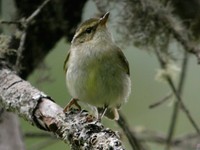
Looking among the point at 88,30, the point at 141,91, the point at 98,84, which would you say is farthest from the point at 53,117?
the point at 141,91

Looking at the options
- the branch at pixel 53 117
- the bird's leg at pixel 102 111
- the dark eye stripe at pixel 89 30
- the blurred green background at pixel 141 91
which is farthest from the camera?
the blurred green background at pixel 141 91

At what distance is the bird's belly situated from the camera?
11.0 feet

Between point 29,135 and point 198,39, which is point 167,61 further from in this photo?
point 29,135

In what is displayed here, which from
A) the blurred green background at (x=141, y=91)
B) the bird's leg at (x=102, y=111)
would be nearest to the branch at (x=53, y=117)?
the bird's leg at (x=102, y=111)

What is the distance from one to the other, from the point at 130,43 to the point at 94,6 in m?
0.36

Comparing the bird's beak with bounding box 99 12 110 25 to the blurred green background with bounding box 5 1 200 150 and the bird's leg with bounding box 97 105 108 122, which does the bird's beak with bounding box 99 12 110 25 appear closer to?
the bird's leg with bounding box 97 105 108 122

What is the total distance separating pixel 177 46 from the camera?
3820 mm

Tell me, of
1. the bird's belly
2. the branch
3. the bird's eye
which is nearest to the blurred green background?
the bird's eye

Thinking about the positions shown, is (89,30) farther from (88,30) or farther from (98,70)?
(98,70)

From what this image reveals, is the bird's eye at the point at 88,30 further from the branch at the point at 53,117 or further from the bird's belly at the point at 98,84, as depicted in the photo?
the branch at the point at 53,117

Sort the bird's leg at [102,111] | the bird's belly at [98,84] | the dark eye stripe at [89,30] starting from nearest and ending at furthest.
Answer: the bird's belly at [98,84] → the bird's leg at [102,111] → the dark eye stripe at [89,30]

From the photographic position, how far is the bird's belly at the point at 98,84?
11.0ft

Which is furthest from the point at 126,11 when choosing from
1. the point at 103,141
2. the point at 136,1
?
the point at 103,141

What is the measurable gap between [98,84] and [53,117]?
758 millimetres
